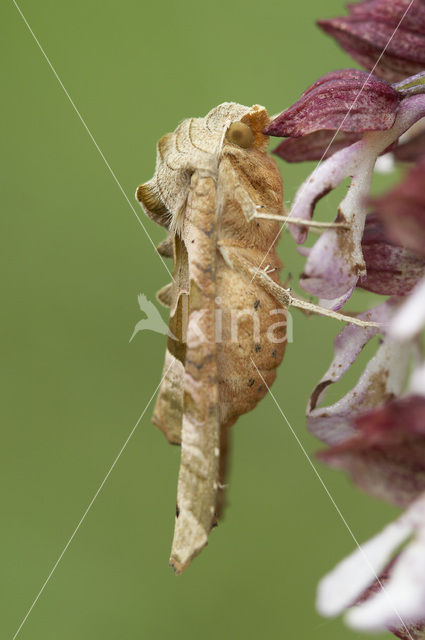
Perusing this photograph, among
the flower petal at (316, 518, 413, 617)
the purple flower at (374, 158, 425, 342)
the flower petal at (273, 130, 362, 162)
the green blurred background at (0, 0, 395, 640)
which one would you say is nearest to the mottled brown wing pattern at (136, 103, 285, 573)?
the flower petal at (273, 130, 362, 162)

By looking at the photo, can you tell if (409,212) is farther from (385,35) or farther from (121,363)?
(121,363)

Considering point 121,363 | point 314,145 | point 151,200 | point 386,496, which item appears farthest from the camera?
point 121,363

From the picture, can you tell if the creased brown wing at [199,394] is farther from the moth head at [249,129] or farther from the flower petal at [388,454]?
the flower petal at [388,454]

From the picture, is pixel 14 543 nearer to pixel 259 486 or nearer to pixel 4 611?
pixel 4 611

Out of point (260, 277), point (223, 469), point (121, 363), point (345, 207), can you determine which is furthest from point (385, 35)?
point (121, 363)

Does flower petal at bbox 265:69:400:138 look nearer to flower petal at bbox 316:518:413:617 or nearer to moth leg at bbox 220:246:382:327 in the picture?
moth leg at bbox 220:246:382:327
